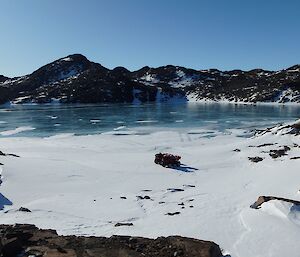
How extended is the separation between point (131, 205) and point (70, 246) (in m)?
6.88

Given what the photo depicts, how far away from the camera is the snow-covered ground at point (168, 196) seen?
11.7 m

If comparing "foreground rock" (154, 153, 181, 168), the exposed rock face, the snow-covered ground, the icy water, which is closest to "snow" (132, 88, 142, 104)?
the icy water

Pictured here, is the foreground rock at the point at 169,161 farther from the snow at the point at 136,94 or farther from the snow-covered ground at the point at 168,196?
the snow at the point at 136,94

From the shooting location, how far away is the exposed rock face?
8739 millimetres

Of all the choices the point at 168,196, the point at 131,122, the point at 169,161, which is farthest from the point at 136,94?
the point at 168,196

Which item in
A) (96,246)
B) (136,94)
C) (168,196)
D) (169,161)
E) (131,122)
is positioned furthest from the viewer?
(136,94)

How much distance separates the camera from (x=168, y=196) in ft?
58.0

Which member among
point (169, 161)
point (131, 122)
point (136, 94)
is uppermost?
point (169, 161)

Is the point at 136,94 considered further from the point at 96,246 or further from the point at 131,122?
the point at 96,246

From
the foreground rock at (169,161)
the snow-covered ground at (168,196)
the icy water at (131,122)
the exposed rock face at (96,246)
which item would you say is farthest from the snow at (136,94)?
the exposed rock face at (96,246)

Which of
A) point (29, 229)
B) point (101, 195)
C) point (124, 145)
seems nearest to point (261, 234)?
point (29, 229)

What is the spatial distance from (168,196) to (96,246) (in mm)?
8595

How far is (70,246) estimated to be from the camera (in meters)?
9.21

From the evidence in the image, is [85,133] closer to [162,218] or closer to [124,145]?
[124,145]
